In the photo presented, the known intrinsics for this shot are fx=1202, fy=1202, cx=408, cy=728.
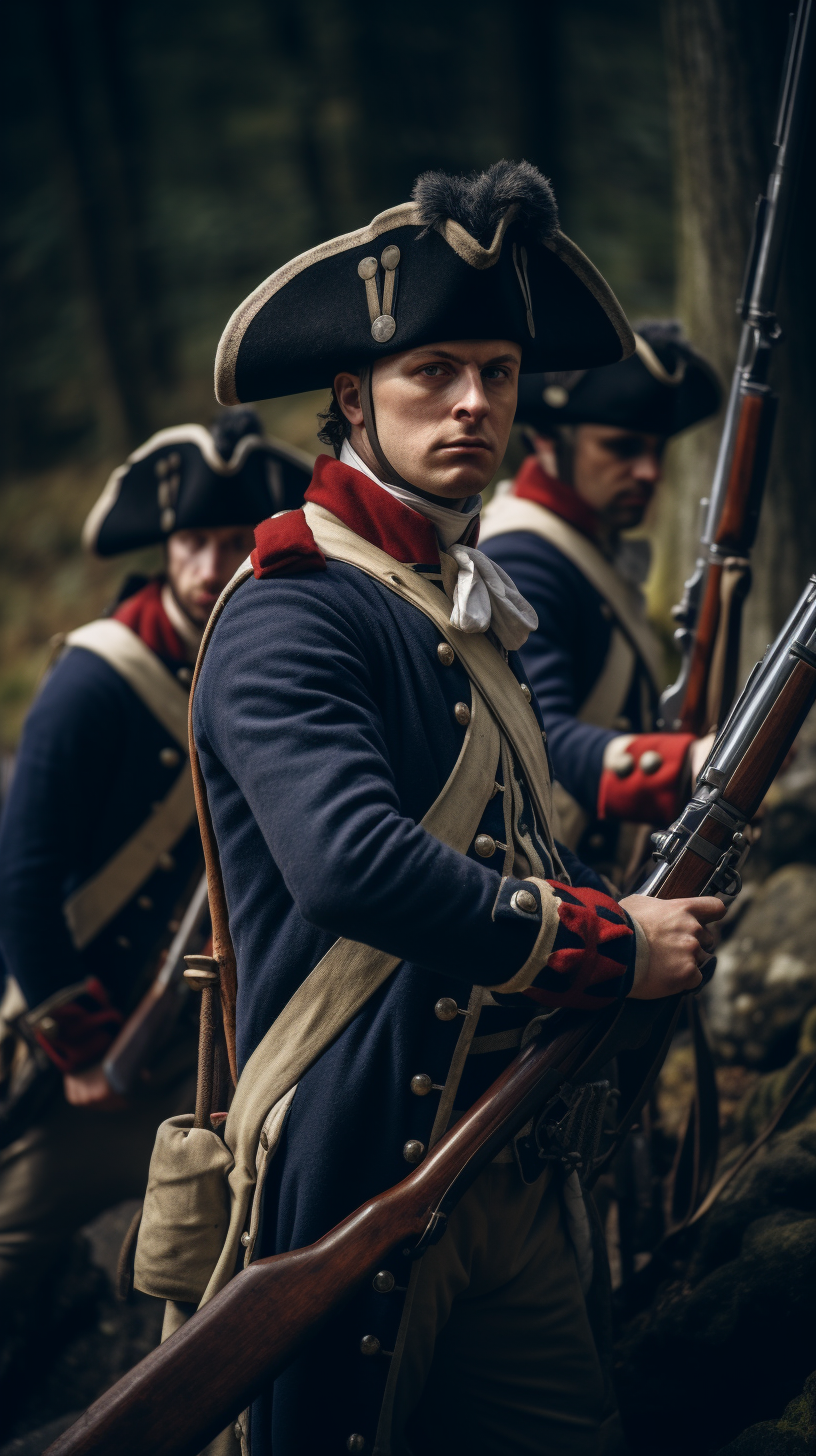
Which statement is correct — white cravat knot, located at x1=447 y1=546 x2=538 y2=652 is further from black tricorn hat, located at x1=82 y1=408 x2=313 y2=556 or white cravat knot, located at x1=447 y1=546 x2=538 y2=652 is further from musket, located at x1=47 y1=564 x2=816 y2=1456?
black tricorn hat, located at x1=82 y1=408 x2=313 y2=556

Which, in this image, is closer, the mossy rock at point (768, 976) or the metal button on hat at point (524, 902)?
the metal button on hat at point (524, 902)

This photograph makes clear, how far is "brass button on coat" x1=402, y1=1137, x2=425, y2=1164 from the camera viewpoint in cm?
220

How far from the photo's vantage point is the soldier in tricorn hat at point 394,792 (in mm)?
2064

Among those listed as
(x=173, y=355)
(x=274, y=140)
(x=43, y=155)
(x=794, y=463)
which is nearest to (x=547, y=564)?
(x=794, y=463)

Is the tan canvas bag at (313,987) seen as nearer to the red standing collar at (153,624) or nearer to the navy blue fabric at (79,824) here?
the navy blue fabric at (79,824)

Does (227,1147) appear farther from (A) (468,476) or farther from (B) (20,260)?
(B) (20,260)

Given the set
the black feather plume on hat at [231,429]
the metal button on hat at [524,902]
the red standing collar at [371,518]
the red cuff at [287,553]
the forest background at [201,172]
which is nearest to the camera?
the metal button on hat at [524,902]

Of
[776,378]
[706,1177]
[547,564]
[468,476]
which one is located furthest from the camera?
[776,378]

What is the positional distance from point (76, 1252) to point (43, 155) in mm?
12399

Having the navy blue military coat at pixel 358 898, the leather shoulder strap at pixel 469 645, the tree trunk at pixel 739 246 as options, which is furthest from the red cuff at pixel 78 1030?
the tree trunk at pixel 739 246

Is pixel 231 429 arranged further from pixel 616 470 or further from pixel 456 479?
pixel 456 479

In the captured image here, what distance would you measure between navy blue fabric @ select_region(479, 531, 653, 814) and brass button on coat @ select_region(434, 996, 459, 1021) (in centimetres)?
133

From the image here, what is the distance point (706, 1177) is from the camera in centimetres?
345

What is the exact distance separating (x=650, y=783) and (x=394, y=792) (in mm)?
1548
